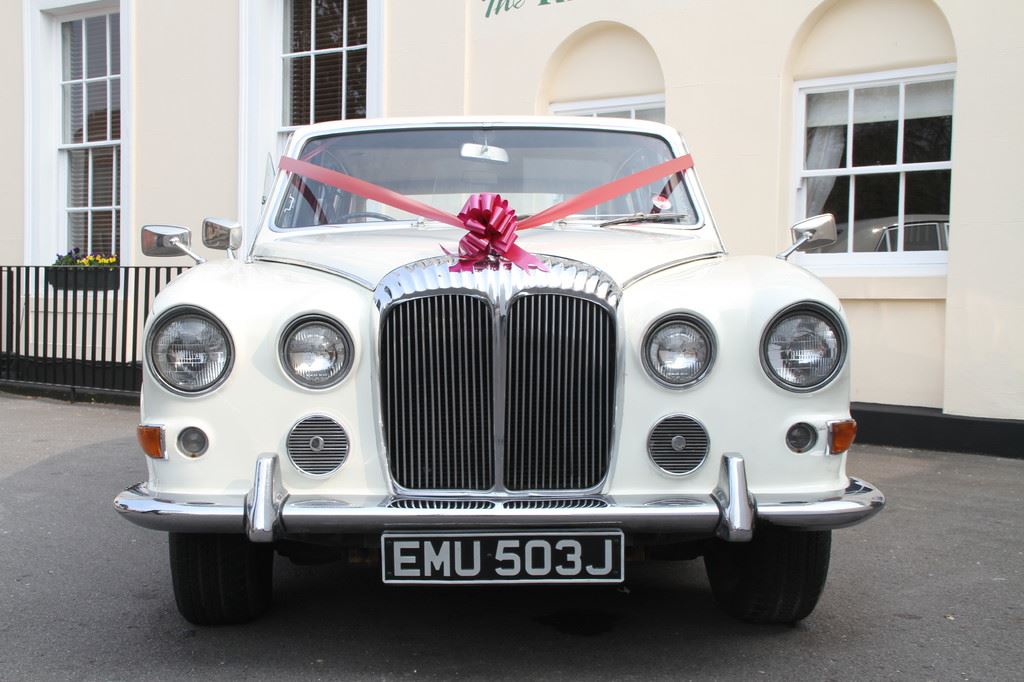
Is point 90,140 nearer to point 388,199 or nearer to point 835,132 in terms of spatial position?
point 835,132

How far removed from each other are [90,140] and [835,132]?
28.6 feet

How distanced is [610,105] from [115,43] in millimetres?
6533

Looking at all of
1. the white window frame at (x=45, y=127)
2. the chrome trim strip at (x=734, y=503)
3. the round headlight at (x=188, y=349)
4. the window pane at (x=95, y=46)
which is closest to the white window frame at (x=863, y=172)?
the chrome trim strip at (x=734, y=503)

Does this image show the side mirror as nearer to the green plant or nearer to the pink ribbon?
the pink ribbon

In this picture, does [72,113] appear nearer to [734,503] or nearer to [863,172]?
[863,172]

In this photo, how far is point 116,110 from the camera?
12.4 m

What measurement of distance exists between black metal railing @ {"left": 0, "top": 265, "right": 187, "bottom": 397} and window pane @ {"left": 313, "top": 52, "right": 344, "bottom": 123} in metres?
2.18

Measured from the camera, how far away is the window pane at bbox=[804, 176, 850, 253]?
26.2 feet

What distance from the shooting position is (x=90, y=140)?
12.6 meters

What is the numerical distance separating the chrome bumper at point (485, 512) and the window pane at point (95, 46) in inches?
430

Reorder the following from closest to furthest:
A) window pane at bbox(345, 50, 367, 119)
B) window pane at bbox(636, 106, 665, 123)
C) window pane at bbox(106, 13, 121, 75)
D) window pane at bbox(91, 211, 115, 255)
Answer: window pane at bbox(636, 106, 665, 123) → window pane at bbox(345, 50, 367, 119) → window pane at bbox(106, 13, 121, 75) → window pane at bbox(91, 211, 115, 255)

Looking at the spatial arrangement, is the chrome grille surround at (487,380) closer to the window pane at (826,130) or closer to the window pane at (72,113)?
the window pane at (826,130)

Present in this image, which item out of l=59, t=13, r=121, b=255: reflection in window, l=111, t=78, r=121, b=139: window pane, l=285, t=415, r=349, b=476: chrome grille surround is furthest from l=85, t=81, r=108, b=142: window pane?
l=285, t=415, r=349, b=476: chrome grille surround

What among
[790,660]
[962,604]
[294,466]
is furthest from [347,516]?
[962,604]
